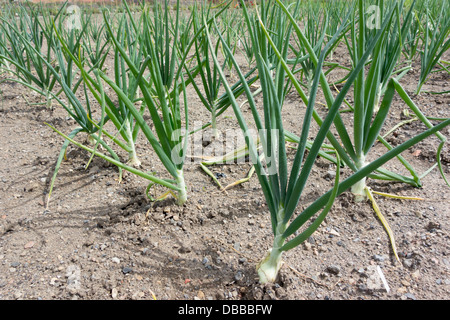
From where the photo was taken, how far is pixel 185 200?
1.14 m

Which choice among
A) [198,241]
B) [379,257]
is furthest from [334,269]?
[198,241]

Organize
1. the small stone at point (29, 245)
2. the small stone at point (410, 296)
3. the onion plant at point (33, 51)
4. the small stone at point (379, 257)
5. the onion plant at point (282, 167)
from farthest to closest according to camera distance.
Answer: the onion plant at point (33, 51)
the small stone at point (29, 245)
the small stone at point (379, 257)
the small stone at point (410, 296)
the onion plant at point (282, 167)

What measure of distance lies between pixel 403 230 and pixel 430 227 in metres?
0.08

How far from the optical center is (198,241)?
1015 millimetres

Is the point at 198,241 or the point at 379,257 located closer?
the point at 379,257

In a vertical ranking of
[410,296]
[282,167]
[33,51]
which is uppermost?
[33,51]

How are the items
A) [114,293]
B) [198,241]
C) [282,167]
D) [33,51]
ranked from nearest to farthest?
1. [282,167]
2. [114,293]
3. [198,241]
4. [33,51]

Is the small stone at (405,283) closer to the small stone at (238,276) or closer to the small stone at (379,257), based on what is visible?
the small stone at (379,257)

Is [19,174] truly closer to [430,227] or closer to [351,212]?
[351,212]

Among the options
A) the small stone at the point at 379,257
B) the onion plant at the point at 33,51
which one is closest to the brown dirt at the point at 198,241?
the small stone at the point at 379,257

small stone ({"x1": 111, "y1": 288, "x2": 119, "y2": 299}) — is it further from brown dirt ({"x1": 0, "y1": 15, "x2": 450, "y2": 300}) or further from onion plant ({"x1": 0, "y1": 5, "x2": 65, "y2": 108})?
onion plant ({"x1": 0, "y1": 5, "x2": 65, "y2": 108})

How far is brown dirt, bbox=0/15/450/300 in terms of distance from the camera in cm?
85

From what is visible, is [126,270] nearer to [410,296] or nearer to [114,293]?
[114,293]

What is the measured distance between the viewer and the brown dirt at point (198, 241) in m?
0.85
